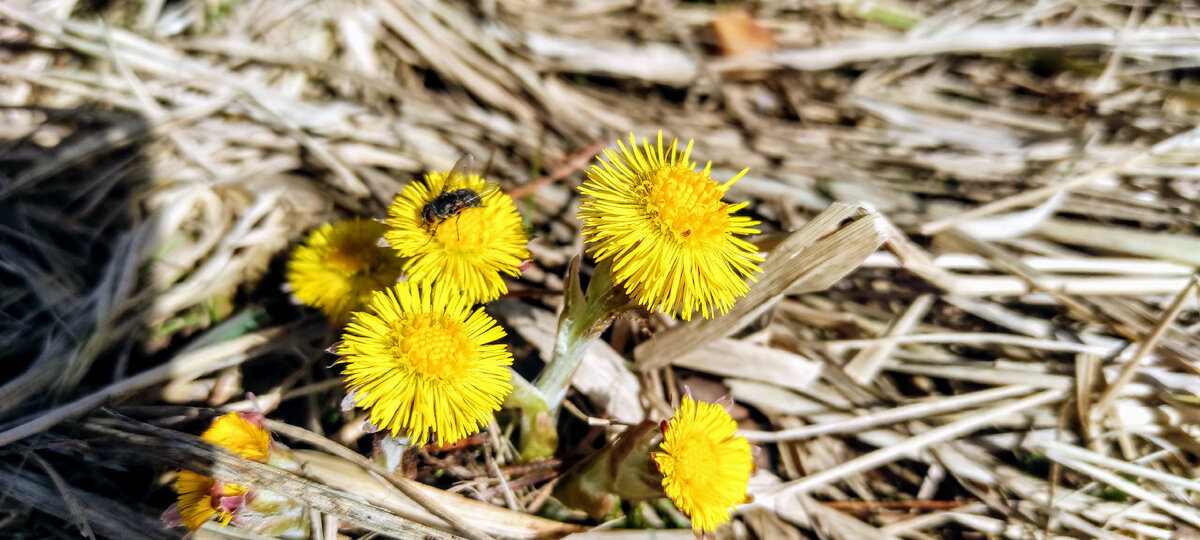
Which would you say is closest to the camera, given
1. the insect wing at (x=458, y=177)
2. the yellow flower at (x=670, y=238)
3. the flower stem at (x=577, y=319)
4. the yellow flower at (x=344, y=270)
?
the yellow flower at (x=670, y=238)

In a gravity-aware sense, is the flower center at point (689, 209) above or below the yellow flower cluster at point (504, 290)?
above

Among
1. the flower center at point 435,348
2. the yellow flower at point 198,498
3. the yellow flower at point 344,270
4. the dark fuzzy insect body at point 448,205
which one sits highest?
the dark fuzzy insect body at point 448,205

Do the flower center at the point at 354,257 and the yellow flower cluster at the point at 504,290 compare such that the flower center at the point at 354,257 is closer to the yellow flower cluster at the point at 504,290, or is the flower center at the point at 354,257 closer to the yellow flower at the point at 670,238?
the yellow flower cluster at the point at 504,290

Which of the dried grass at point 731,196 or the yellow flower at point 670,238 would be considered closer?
the yellow flower at point 670,238

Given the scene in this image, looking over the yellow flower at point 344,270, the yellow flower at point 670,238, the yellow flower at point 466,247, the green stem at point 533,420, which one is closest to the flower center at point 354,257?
the yellow flower at point 344,270

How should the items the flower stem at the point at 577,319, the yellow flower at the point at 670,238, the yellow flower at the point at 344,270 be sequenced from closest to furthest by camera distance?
the yellow flower at the point at 670,238
the flower stem at the point at 577,319
the yellow flower at the point at 344,270

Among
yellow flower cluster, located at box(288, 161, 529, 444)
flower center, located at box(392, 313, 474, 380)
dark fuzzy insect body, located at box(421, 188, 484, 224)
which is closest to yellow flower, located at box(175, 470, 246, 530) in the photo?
yellow flower cluster, located at box(288, 161, 529, 444)

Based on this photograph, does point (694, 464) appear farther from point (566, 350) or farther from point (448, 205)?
point (448, 205)

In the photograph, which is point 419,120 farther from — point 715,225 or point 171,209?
point 715,225

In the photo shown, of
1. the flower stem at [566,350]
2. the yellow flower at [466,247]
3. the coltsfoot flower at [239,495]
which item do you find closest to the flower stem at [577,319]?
the flower stem at [566,350]
